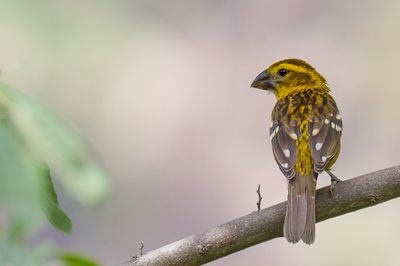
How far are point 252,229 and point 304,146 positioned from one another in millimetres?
1173

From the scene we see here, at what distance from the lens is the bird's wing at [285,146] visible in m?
5.03

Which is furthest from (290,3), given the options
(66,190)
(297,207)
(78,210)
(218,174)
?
(66,190)

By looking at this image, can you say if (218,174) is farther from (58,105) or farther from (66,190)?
(66,190)

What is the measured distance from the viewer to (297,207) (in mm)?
4562

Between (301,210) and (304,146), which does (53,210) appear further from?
(304,146)

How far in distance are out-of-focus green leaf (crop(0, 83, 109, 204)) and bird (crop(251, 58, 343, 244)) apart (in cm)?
315

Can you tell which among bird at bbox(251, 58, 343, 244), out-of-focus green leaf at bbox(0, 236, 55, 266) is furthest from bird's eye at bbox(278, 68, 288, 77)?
out-of-focus green leaf at bbox(0, 236, 55, 266)

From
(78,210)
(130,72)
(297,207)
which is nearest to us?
(297,207)

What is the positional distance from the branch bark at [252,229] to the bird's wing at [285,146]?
625mm

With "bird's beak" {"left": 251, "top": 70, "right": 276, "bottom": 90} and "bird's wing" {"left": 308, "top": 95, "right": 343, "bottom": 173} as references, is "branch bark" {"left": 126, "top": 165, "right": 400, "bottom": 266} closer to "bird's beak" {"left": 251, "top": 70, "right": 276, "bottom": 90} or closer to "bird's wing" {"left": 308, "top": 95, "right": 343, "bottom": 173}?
"bird's wing" {"left": 308, "top": 95, "right": 343, "bottom": 173}

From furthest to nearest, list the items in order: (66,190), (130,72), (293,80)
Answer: (130,72)
(293,80)
(66,190)

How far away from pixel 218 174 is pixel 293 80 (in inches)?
262

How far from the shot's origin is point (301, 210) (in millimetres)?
4566

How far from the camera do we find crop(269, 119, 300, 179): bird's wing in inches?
198
